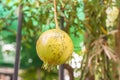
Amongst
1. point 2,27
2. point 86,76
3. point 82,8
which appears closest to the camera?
point 86,76

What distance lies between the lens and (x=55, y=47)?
593 millimetres

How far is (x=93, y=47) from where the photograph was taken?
3.68 ft

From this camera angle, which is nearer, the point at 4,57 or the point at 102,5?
the point at 102,5

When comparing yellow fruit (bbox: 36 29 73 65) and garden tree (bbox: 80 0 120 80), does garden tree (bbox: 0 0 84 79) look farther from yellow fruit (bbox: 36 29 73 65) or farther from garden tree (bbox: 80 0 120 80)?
yellow fruit (bbox: 36 29 73 65)

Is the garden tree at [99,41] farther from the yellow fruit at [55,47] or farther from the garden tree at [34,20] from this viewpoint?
the yellow fruit at [55,47]

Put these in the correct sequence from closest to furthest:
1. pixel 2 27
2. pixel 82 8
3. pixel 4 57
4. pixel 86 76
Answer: pixel 86 76 → pixel 82 8 → pixel 2 27 → pixel 4 57

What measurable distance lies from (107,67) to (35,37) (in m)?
0.51

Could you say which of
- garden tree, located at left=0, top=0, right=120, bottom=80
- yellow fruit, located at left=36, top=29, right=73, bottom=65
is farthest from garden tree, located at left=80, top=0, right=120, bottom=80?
yellow fruit, located at left=36, top=29, right=73, bottom=65

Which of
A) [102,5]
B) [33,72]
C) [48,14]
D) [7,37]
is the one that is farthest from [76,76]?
[102,5]

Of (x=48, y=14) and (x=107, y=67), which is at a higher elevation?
(x=48, y=14)

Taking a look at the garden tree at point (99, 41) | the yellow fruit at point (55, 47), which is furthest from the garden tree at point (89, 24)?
the yellow fruit at point (55, 47)

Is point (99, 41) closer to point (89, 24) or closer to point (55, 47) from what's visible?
point (89, 24)

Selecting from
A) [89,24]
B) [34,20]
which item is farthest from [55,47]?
[34,20]

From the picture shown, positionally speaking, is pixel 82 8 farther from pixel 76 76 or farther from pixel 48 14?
pixel 76 76
